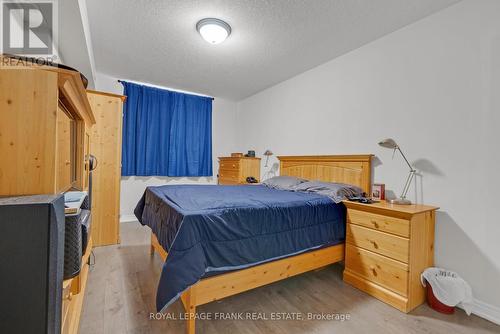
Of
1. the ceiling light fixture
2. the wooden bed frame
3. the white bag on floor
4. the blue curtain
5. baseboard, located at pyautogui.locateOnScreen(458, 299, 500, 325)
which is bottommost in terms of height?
baseboard, located at pyautogui.locateOnScreen(458, 299, 500, 325)

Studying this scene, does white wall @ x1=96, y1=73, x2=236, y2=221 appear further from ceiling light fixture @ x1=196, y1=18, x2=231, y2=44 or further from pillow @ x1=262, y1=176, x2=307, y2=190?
ceiling light fixture @ x1=196, y1=18, x2=231, y2=44

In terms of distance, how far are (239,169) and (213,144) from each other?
1.27m

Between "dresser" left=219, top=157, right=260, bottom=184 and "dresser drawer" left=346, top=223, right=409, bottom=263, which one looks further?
"dresser" left=219, top=157, right=260, bottom=184

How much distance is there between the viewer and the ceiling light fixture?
2326mm

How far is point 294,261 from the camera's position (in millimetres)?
1929

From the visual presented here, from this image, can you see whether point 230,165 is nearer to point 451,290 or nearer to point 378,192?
point 378,192

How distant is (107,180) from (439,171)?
3586mm

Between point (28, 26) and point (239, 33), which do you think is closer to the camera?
point (28, 26)

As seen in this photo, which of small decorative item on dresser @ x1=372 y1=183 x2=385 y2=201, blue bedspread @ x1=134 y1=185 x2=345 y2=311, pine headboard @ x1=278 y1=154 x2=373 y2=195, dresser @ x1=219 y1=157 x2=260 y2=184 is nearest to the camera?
blue bedspread @ x1=134 y1=185 x2=345 y2=311

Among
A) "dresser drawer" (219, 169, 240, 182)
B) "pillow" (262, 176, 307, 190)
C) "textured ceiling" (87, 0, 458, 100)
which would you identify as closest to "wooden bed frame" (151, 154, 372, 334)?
"pillow" (262, 176, 307, 190)

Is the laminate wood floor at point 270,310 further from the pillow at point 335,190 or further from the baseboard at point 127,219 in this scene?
the baseboard at point 127,219

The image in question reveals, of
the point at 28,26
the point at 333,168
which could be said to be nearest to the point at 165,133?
the point at 28,26

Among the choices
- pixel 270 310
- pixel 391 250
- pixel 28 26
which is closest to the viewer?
pixel 270 310

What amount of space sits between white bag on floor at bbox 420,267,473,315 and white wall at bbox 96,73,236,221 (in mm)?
3996
